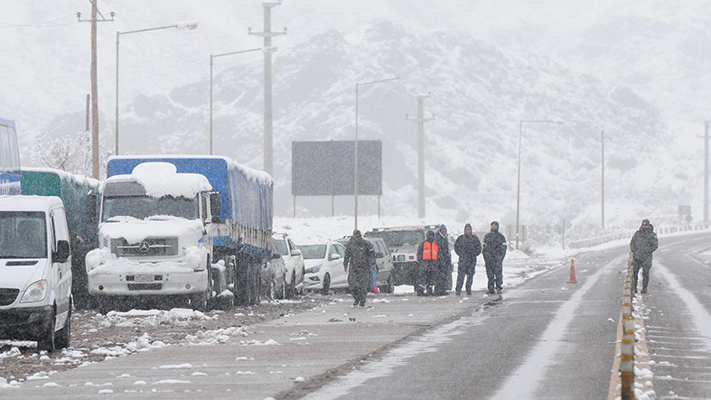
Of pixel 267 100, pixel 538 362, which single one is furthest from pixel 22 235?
pixel 267 100

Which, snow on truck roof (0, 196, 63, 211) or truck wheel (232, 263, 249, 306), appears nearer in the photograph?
snow on truck roof (0, 196, 63, 211)

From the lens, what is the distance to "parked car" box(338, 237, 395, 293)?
1549 inches

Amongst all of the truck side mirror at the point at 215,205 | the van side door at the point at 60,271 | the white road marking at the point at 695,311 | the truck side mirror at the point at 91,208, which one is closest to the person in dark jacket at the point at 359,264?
the truck side mirror at the point at 215,205

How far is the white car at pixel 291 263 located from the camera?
36.8 m

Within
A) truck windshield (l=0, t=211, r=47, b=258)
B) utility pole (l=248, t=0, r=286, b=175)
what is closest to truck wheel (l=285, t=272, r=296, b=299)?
truck windshield (l=0, t=211, r=47, b=258)

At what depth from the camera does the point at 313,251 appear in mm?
40625

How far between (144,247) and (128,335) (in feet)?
19.0

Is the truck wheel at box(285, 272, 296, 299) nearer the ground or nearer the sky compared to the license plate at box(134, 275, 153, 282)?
nearer the ground

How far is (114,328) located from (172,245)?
4014mm

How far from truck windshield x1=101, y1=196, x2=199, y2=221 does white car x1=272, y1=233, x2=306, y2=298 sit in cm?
781

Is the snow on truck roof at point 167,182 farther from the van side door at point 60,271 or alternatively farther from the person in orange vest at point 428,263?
the person in orange vest at point 428,263

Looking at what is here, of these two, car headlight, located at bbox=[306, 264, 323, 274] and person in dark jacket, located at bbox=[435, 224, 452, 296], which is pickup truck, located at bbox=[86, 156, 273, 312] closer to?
person in dark jacket, located at bbox=[435, 224, 452, 296]

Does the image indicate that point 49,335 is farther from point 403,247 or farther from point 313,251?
point 403,247

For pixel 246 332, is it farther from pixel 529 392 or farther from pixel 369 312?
pixel 529 392
